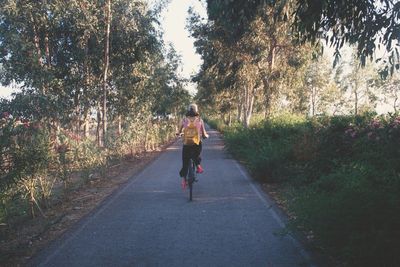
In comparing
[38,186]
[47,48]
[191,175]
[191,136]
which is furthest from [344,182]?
[47,48]

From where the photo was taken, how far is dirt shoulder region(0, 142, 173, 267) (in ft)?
20.2

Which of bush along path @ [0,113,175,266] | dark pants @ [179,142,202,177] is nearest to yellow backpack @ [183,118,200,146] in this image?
dark pants @ [179,142,202,177]

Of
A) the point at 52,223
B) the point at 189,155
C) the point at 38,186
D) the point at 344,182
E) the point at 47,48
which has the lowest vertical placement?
the point at 52,223

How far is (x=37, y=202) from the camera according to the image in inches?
353

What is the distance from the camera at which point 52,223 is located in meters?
7.82

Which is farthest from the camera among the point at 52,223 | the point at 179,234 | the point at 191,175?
the point at 191,175

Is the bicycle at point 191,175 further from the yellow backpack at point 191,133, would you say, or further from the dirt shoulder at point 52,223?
the dirt shoulder at point 52,223

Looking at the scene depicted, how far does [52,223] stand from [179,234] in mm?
2493

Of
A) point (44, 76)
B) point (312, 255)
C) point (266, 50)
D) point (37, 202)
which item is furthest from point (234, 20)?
point (266, 50)

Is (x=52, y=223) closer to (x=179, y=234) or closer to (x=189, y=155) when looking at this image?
(x=179, y=234)

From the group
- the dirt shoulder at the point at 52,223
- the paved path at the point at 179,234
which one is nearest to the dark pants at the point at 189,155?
the paved path at the point at 179,234

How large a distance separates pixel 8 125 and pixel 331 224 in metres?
4.90

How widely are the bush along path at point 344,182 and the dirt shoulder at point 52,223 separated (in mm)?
3763

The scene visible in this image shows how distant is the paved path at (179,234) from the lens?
223 inches
